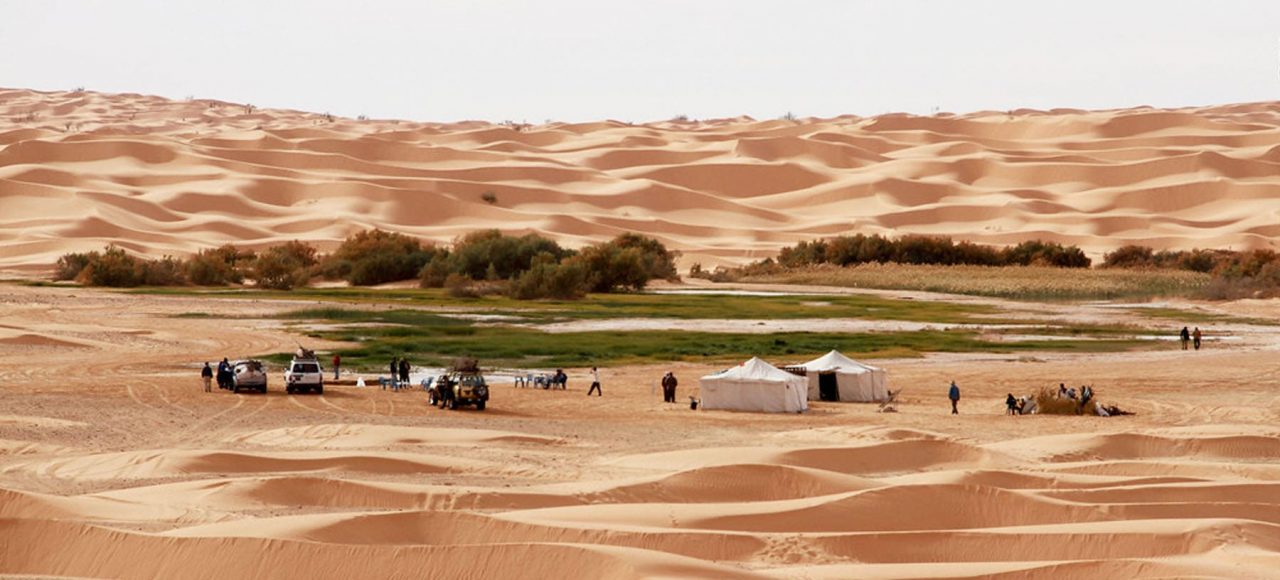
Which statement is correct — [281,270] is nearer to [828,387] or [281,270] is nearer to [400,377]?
[400,377]

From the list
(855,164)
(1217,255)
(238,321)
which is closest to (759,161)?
(855,164)

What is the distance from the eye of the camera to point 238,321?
4584 centimetres

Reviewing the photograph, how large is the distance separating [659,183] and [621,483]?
335 ft

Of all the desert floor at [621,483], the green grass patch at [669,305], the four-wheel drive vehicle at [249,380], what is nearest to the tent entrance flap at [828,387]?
the desert floor at [621,483]

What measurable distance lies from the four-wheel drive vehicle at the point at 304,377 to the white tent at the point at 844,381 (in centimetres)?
756

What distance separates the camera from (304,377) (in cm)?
2888

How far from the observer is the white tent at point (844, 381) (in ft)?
97.5

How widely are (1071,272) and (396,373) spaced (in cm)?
4600

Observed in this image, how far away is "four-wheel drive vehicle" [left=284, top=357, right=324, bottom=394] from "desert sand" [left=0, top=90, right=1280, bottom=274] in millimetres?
46070

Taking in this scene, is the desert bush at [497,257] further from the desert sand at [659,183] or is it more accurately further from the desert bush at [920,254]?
the desert sand at [659,183]

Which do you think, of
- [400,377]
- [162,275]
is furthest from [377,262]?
[400,377]

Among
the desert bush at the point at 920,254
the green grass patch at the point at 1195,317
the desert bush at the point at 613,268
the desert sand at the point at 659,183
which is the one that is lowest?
the green grass patch at the point at 1195,317

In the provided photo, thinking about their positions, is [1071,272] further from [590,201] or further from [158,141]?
[158,141]

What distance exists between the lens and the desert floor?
13.3 m
